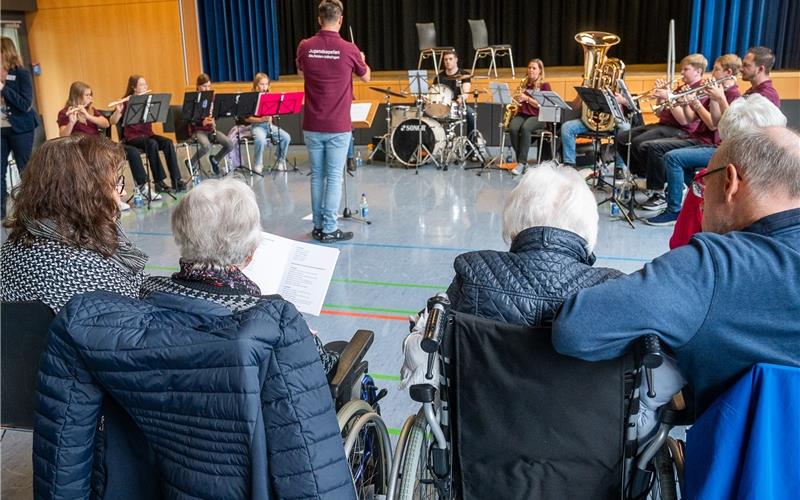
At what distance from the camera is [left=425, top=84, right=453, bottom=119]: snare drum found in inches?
316

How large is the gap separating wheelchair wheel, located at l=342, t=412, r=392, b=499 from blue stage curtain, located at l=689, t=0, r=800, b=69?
8.88 m

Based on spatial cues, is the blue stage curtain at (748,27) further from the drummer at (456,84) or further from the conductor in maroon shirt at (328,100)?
the conductor in maroon shirt at (328,100)

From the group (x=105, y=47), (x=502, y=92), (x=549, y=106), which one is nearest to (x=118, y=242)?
(x=549, y=106)

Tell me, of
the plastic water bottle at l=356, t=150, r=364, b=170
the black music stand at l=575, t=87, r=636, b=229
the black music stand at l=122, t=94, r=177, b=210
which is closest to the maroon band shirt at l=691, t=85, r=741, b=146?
the black music stand at l=575, t=87, r=636, b=229

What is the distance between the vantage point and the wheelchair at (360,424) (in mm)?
1751

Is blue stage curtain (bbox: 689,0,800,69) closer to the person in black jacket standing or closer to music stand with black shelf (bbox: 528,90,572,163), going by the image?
music stand with black shelf (bbox: 528,90,572,163)

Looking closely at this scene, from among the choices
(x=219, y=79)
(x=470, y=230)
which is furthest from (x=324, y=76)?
(x=219, y=79)

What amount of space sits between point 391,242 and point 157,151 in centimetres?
334

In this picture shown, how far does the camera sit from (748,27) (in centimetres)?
896

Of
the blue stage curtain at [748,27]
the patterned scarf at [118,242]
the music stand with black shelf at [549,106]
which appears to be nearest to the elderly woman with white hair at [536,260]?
the patterned scarf at [118,242]

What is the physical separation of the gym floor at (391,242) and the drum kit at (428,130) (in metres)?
0.26

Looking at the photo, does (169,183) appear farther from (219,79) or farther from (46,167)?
(46,167)

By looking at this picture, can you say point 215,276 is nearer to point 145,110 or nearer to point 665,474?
point 665,474

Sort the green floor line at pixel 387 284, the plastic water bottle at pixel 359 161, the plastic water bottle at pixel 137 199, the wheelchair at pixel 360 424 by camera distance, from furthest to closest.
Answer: the plastic water bottle at pixel 359 161, the plastic water bottle at pixel 137 199, the green floor line at pixel 387 284, the wheelchair at pixel 360 424
